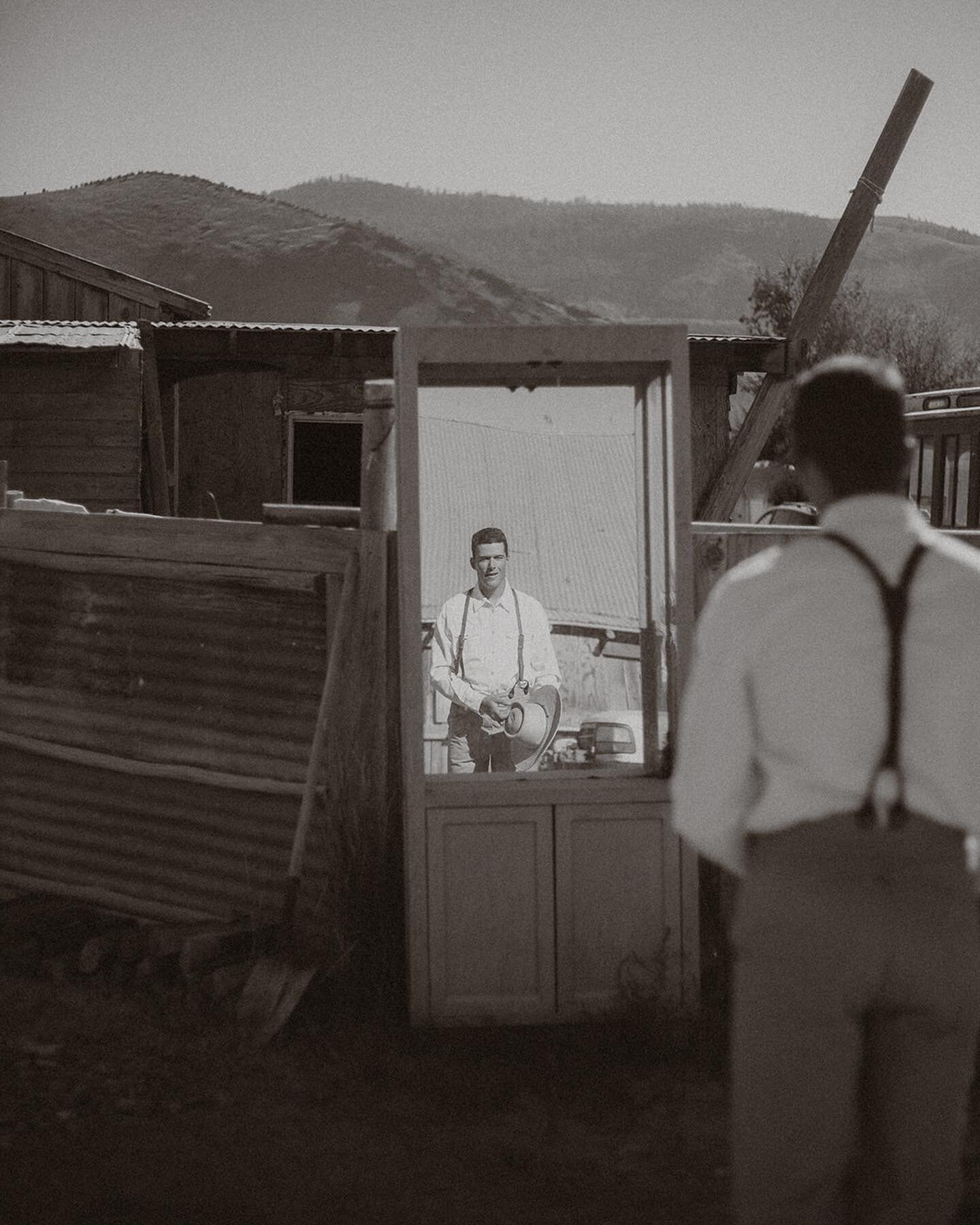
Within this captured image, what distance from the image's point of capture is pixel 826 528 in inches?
95.1

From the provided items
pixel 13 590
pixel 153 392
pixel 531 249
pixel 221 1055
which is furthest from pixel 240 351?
pixel 531 249

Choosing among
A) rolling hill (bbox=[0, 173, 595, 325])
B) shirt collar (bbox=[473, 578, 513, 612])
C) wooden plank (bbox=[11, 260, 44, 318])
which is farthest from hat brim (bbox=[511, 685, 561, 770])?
rolling hill (bbox=[0, 173, 595, 325])

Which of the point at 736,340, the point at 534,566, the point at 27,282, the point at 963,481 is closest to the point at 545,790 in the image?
the point at 534,566

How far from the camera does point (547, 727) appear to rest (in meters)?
6.74

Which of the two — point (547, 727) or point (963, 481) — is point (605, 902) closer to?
point (547, 727)

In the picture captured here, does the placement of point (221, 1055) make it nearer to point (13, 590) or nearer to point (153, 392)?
point (13, 590)

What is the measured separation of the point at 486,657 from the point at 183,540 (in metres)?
1.65

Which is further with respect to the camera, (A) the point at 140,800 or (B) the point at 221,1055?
(A) the point at 140,800

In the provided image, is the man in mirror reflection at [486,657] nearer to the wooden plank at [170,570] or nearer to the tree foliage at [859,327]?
the wooden plank at [170,570]

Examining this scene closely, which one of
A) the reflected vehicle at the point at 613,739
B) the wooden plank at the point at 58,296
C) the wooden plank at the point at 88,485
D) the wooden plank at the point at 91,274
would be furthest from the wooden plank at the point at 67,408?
the reflected vehicle at the point at 613,739

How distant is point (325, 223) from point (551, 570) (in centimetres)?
8554

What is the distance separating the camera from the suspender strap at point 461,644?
6762 mm

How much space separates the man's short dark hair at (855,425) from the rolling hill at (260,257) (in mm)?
54923

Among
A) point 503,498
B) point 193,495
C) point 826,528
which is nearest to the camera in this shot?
point 826,528
